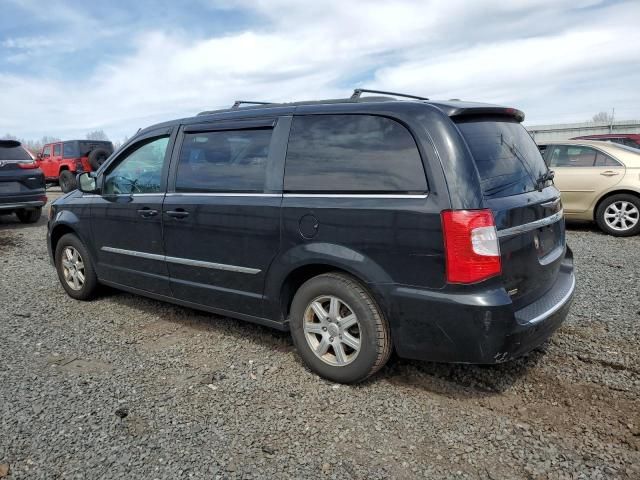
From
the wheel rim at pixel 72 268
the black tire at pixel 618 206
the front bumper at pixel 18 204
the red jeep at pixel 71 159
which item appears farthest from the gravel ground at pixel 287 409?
the red jeep at pixel 71 159

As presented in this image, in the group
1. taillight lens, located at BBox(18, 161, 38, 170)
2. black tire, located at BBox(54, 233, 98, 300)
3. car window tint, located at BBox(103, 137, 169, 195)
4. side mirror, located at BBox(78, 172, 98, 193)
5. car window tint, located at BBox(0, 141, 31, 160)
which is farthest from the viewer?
taillight lens, located at BBox(18, 161, 38, 170)

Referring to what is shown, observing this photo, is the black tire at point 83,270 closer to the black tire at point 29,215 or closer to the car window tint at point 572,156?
the black tire at point 29,215

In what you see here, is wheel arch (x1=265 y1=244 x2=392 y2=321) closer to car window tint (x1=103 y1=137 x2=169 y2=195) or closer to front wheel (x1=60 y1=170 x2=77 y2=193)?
car window tint (x1=103 y1=137 x2=169 y2=195)

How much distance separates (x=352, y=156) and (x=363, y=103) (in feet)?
1.14

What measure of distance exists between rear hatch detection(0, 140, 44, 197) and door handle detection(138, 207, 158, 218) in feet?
24.2

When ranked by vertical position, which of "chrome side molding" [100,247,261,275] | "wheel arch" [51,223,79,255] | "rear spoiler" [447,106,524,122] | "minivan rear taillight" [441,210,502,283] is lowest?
"chrome side molding" [100,247,261,275]

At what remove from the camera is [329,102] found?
3.31 metres

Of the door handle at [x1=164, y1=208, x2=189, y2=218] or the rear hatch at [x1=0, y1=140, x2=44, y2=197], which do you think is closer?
the door handle at [x1=164, y1=208, x2=189, y2=218]

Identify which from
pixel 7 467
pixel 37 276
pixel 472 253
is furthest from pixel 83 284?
pixel 472 253

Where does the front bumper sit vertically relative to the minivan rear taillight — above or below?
below

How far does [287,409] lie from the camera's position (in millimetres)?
2916

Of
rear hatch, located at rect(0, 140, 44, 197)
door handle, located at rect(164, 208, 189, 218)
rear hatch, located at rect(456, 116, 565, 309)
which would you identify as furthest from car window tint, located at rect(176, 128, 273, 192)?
rear hatch, located at rect(0, 140, 44, 197)

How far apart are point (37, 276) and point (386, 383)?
4.93 metres

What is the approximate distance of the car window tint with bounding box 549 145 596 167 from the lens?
8039 millimetres
